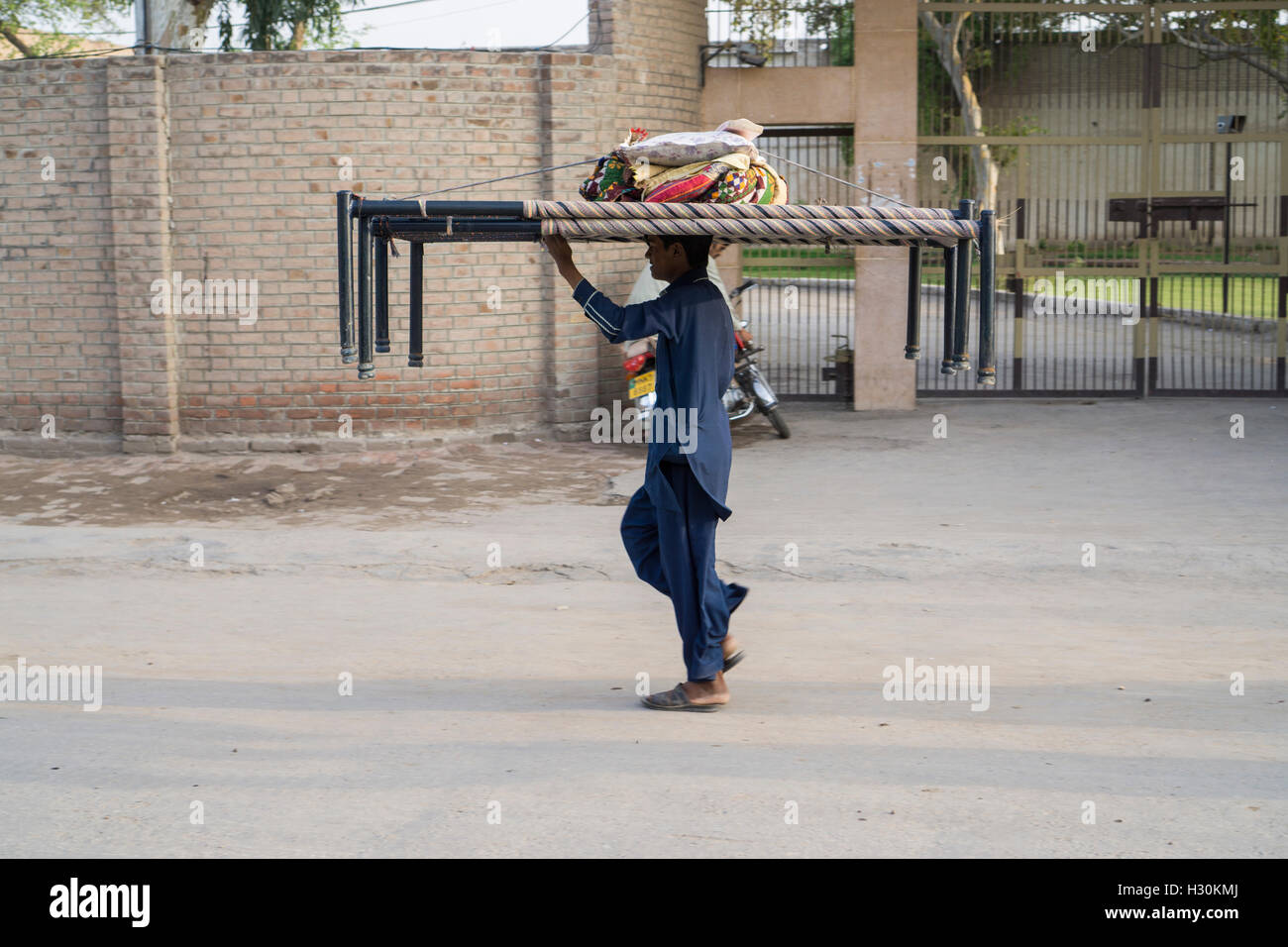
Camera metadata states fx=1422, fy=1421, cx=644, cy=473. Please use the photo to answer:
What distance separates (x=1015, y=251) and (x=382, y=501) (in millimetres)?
7033

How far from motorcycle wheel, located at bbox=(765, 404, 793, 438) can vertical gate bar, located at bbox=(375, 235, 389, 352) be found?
615cm

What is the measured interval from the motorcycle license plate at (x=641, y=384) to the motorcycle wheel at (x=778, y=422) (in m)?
1.25

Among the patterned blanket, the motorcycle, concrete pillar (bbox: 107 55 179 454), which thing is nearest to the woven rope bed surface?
the patterned blanket

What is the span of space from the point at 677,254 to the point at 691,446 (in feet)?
2.34

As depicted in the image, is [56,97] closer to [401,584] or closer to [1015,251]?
[401,584]

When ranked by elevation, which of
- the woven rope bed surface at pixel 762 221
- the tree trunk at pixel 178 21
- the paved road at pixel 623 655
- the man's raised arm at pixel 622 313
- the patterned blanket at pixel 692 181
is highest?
the tree trunk at pixel 178 21

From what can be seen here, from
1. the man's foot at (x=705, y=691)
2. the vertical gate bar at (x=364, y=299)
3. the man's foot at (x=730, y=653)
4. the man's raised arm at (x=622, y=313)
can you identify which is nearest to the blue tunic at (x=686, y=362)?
the man's raised arm at (x=622, y=313)

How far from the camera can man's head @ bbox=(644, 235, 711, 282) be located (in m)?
5.23

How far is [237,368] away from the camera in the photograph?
11.4 m

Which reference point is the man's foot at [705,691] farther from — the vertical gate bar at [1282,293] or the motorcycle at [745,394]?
the vertical gate bar at [1282,293]

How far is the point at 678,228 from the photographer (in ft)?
15.9

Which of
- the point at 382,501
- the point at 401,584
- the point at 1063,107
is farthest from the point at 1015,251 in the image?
the point at 401,584

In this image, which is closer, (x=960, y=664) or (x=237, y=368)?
(x=960, y=664)

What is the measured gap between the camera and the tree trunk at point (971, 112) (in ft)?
43.6
